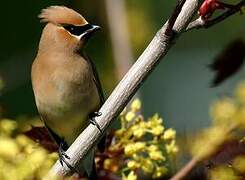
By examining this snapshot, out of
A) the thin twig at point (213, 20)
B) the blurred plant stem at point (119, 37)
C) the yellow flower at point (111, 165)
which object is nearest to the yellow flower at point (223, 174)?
the thin twig at point (213, 20)

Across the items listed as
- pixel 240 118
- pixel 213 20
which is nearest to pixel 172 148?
pixel 240 118

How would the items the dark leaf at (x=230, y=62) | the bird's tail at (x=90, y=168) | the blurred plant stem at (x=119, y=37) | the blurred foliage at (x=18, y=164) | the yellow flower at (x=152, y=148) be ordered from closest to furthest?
the blurred foliage at (x=18, y=164) < the dark leaf at (x=230, y=62) < the yellow flower at (x=152, y=148) < the bird's tail at (x=90, y=168) < the blurred plant stem at (x=119, y=37)

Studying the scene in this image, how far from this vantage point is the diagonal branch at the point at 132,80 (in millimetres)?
1716

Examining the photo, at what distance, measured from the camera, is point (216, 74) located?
6.51 feet

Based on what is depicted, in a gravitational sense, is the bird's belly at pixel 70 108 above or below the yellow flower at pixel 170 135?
below

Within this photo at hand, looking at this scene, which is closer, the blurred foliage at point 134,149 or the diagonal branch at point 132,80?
the diagonal branch at point 132,80

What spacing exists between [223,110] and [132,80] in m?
0.21

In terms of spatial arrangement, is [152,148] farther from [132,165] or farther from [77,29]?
[77,29]

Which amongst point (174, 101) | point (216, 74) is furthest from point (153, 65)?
point (174, 101)

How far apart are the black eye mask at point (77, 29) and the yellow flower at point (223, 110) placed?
89 centimetres

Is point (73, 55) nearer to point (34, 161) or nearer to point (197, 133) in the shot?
point (197, 133)

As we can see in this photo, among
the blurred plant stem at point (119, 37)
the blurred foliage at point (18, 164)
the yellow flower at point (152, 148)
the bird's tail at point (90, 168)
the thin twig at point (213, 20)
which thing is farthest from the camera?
the blurred plant stem at point (119, 37)

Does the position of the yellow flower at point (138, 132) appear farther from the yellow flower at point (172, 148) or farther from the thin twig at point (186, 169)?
the thin twig at point (186, 169)

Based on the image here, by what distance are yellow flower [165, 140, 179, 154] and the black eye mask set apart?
69 cm
